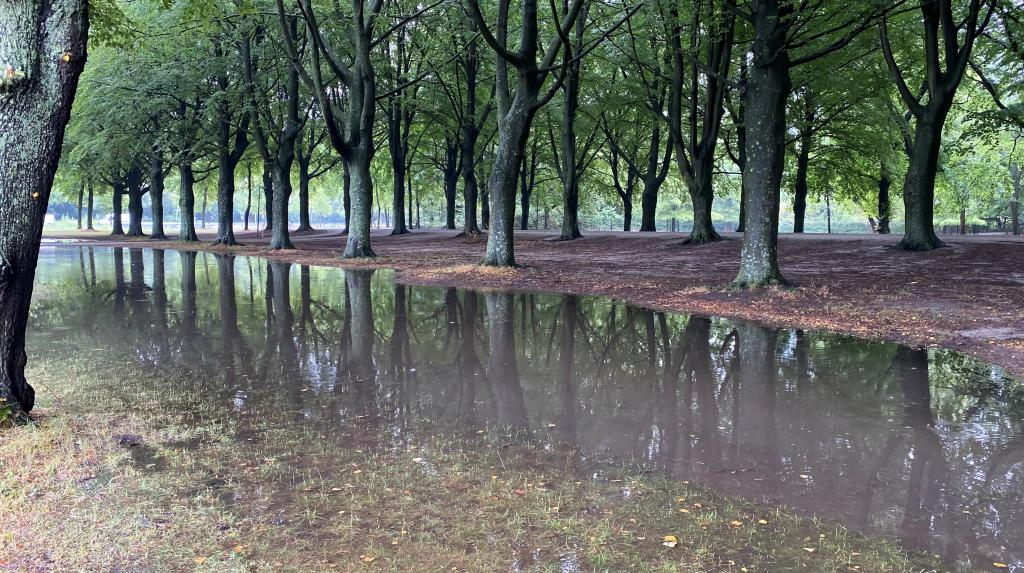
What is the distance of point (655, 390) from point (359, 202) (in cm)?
1806

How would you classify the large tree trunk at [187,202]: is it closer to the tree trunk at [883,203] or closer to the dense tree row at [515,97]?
the dense tree row at [515,97]

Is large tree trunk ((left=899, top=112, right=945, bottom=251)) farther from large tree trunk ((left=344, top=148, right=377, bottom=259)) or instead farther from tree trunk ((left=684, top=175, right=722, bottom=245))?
large tree trunk ((left=344, top=148, right=377, bottom=259))

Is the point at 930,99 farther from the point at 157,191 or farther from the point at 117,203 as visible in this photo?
the point at 117,203

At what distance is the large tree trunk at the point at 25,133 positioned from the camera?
4887 millimetres

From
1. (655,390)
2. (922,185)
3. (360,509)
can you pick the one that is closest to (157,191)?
(922,185)

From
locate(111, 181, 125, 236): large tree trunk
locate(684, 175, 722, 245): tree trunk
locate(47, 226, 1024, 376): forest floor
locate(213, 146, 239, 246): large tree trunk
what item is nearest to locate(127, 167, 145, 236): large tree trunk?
locate(111, 181, 125, 236): large tree trunk

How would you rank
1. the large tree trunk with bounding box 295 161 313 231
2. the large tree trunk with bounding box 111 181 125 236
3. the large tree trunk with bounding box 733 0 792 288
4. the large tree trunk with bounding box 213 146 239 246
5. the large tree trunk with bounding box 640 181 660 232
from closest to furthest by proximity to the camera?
the large tree trunk with bounding box 733 0 792 288, the large tree trunk with bounding box 213 146 239 246, the large tree trunk with bounding box 640 181 660 232, the large tree trunk with bounding box 295 161 313 231, the large tree trunk with bounding box 111 181 125 236

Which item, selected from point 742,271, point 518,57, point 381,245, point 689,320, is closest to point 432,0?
point 518,57

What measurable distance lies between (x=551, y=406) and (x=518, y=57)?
12.9m

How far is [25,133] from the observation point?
4957mm

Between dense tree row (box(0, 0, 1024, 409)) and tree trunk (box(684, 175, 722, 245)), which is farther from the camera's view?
tree trunk (box(684, 175, 722, 245))

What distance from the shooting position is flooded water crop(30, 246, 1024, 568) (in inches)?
170

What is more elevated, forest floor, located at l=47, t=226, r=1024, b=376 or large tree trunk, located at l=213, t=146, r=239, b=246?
large tree trunk, located at l=213, t=146, r=239, b=246

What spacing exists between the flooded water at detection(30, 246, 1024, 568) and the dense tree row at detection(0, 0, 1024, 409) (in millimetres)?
3048
